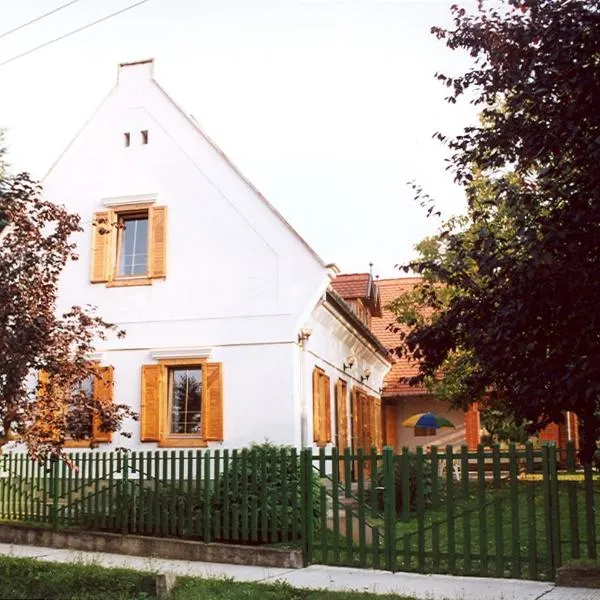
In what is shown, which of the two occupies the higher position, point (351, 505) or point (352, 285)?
point (352, 285)

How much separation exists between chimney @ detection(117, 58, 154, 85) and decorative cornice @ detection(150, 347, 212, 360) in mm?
5673

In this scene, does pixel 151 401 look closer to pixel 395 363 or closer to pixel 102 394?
pixel 102 394

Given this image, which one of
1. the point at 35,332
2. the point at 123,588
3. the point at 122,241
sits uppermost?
the point at 122,241

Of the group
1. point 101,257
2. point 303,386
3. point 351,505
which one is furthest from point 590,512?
point 101,257

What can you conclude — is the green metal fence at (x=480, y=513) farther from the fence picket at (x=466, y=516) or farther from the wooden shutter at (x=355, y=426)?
the wooden shutter at (x=355, y=426)

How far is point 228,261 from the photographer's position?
1641 cm

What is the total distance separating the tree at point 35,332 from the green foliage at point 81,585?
256 cm

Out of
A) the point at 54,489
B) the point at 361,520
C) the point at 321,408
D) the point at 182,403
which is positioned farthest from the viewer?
the point at 321,408

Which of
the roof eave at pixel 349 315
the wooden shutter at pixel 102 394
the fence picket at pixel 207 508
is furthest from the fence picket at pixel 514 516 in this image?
the wooden shutter at pixel 102 394

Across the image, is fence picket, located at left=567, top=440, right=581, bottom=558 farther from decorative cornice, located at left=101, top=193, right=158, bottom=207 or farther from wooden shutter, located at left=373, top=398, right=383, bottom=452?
wooden shutter, located at left=373, top=398, right=383, bottom=452

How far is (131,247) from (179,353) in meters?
2.65

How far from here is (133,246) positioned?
17531 mm

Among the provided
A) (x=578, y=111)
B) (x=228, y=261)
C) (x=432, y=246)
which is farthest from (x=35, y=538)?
(x=432, y=246)

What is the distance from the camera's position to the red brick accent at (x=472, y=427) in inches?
1099
